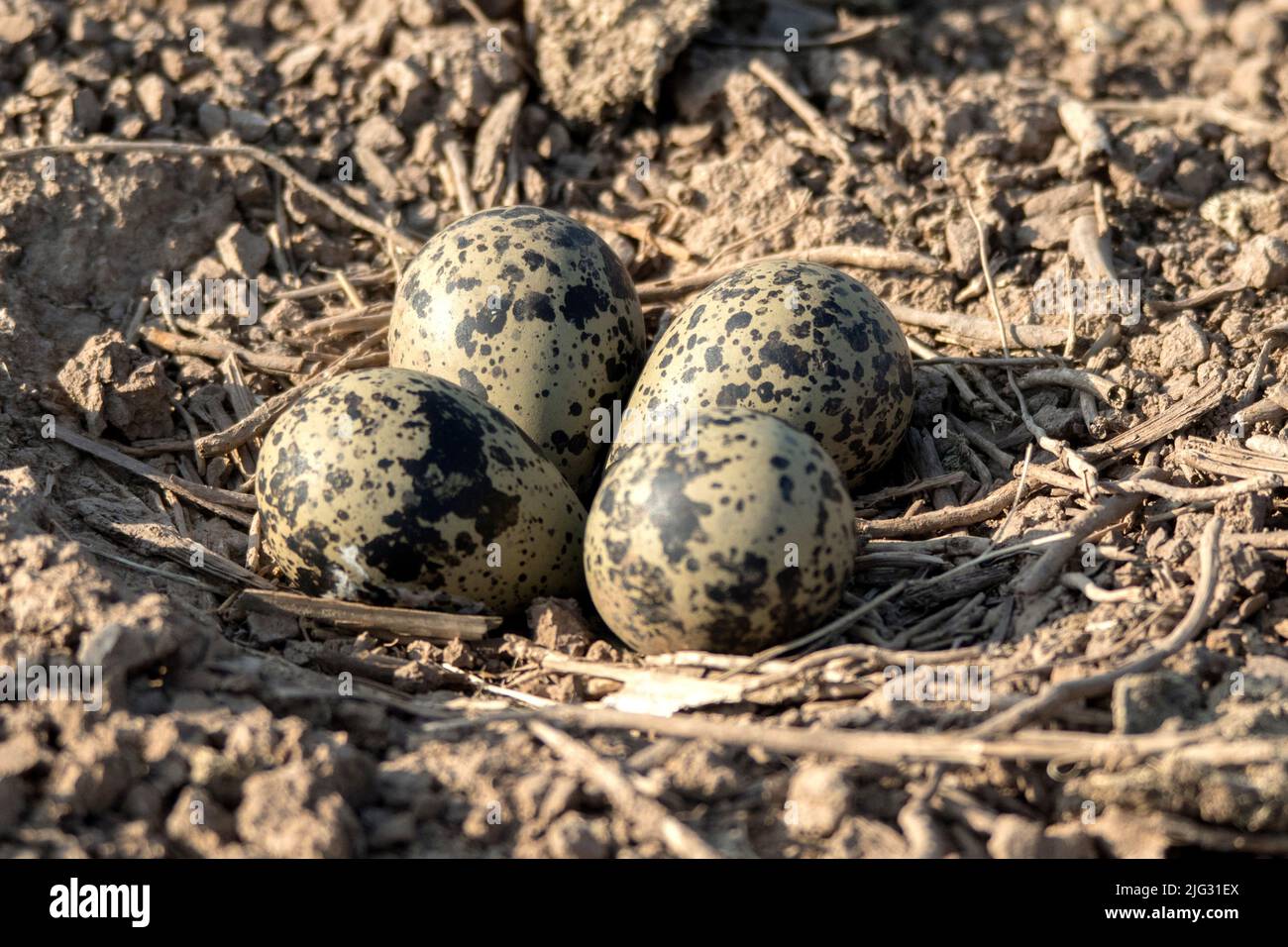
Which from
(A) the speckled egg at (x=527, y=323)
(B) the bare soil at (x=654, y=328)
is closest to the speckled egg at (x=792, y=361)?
(A) the speckled egg at (x=527, y=323)

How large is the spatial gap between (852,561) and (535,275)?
1.36 m

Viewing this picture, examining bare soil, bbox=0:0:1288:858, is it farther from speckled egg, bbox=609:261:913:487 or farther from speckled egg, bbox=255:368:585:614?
speckled egg, bbox=609:261:913:487

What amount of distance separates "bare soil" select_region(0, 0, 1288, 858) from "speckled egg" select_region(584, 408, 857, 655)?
14 centimetres

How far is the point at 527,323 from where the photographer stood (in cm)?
437

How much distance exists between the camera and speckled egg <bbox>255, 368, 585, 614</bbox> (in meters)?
3.91

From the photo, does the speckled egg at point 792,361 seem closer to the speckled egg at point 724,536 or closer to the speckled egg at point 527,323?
the speckled egg at point 527,323

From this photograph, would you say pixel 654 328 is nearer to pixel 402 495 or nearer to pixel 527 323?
pixel 527 323

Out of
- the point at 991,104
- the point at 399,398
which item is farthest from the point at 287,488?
the point at 991,104

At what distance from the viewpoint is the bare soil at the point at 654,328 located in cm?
316

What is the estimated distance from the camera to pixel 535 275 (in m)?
4.38

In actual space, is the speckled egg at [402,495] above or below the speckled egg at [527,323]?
below

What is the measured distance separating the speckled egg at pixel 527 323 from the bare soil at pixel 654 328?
68cm
